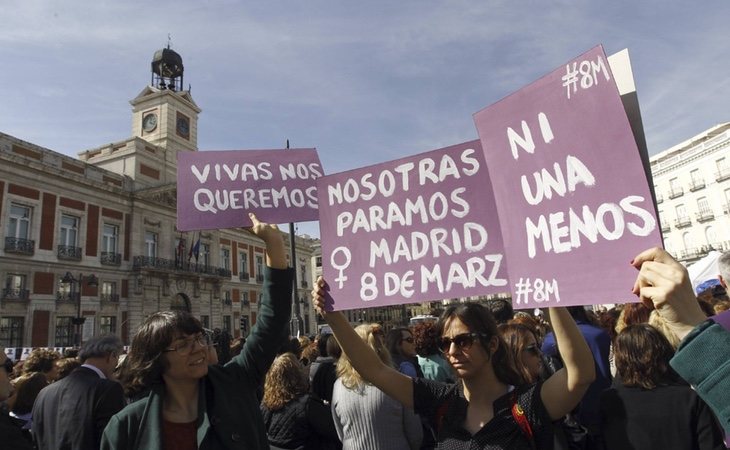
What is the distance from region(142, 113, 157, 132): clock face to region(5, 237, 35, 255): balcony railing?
13952mm

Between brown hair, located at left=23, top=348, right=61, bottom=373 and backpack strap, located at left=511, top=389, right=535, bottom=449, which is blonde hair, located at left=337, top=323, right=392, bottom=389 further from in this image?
brown hair, located at left=23, top=348, right=61, bottom=373

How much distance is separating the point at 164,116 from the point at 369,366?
114 feet

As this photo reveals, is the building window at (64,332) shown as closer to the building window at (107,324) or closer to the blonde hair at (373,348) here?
the building window at (107,324)

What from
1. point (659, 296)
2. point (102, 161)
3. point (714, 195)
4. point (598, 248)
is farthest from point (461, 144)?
point (714, 195)

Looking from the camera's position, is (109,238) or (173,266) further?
(173,266)

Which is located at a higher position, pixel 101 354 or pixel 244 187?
pixel 244 187

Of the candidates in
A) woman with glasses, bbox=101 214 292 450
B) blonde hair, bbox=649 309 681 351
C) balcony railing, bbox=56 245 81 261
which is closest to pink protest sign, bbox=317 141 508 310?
woman with glasses, bbox=101 214 292 450

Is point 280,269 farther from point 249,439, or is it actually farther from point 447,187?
point 447,187

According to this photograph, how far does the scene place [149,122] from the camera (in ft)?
110

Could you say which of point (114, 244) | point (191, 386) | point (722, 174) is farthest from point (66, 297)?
point (722, 174)

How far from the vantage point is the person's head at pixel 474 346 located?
6.52ft

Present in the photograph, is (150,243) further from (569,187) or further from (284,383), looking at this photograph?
(569,187)

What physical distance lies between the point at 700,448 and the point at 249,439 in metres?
2.06

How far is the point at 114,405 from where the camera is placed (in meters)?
Answer: 3.14
